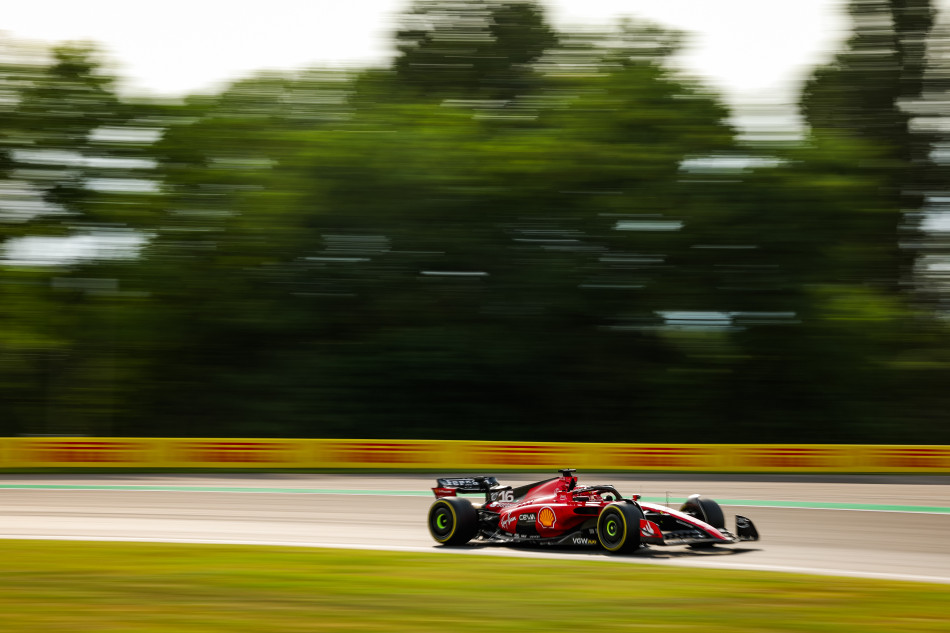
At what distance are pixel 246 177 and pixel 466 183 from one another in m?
6.34

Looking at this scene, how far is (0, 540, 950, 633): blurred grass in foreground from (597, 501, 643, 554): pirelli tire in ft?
1.38

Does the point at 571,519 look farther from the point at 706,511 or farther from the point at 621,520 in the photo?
the point at 706,511

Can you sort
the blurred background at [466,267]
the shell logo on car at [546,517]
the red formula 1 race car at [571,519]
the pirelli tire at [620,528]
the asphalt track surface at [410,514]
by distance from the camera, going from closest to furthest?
1. the pirelli tire at [620,528]
2. the red formula 1 race car at [571,519]
3. the asphalt track surface at [410,514]
4. the shell logo on car at [546,517]
5. the blurred background at [466,267]

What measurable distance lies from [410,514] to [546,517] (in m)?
3.94

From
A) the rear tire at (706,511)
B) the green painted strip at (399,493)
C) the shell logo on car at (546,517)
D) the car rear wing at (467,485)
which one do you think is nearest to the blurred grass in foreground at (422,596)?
the shell logo on car at (546,517)

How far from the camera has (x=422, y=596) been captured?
7.94 meters

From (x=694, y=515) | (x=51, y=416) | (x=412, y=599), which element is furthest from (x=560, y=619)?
(x=51, y=416)

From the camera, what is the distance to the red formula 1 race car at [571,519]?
998 cm

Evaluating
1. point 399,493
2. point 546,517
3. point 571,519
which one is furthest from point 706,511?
point 399,493

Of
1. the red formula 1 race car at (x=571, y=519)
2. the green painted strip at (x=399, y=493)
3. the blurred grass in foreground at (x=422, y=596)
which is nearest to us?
the blurred grass in foreground at (x=422, y=596)

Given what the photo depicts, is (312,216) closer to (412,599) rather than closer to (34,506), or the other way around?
(34,506)

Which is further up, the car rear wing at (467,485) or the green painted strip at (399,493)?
the car rear wing at (467,485)

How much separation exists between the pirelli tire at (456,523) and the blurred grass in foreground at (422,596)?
872 mm

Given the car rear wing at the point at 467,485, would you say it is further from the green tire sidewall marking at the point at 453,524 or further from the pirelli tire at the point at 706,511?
the pirelli tire at the point at 706,511
